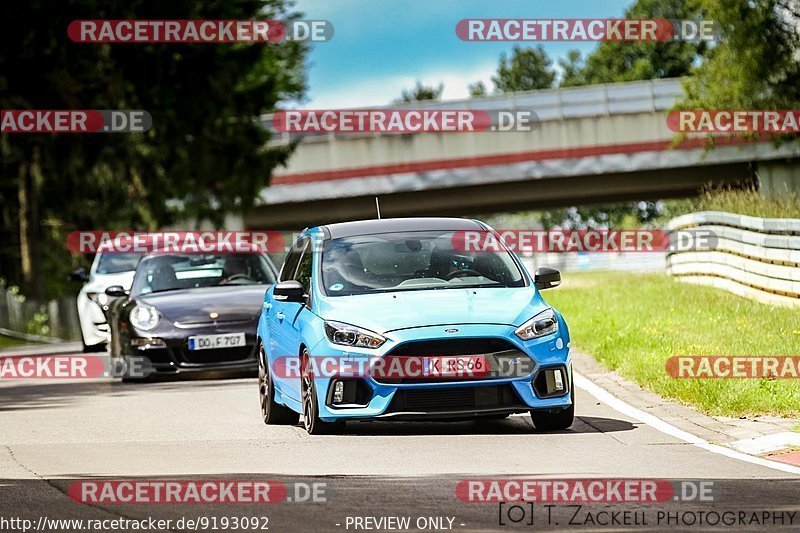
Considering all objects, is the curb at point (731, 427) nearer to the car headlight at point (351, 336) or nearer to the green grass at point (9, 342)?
the car headlight at point (351, 336)

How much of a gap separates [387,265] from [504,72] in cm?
13869

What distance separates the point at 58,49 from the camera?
38906 mm

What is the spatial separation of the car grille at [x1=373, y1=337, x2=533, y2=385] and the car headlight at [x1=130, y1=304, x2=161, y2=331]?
738 centimetres

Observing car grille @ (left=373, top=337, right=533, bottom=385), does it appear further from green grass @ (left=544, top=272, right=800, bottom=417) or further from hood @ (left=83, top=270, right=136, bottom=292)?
hood @ (left=83, top=270, right=136, bottom=292)

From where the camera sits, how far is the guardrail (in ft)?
70.5

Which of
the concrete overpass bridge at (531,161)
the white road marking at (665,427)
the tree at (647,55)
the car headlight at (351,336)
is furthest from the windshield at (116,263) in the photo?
the tree at (647,55)

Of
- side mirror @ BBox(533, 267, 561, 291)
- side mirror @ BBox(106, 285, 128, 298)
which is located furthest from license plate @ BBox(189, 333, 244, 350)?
side mirror @ BBox(533, 267, 561, 291)

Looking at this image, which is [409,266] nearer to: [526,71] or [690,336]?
[690,336]

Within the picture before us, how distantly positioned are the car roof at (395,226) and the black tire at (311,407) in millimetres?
1369

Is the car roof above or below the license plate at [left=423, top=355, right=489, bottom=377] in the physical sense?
above

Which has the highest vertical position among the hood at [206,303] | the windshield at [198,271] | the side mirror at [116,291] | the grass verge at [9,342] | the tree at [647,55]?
the tree at [647,55]

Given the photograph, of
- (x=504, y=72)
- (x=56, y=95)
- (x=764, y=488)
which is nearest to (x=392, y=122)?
(x=56, y=95)

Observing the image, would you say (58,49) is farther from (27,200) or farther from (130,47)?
(27,200)

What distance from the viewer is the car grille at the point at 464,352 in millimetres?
11438
